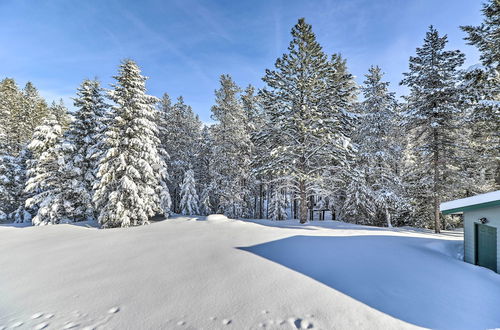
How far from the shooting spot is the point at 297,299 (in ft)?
14.5

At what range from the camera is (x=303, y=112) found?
15352mm

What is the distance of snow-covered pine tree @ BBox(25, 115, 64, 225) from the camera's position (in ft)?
56.1

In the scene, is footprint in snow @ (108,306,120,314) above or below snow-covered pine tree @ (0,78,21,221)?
below

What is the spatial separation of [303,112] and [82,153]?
56.4 ft

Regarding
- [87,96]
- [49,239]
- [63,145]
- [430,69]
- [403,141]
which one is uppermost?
[430,69]

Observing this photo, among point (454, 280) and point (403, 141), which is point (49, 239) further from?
point (403, 141)

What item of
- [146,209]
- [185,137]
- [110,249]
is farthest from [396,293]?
[185,137]

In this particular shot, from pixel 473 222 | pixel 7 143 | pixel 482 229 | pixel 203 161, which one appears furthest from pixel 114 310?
pixel 7 143

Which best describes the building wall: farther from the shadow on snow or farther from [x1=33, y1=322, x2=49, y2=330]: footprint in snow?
[x1=33, y1=322, x2=49, y2=330]: footprint in snow

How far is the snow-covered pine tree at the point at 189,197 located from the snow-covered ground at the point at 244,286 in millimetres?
16532

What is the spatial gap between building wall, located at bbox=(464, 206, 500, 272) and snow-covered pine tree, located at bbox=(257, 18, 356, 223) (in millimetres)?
7199

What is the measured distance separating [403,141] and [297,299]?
22602 millimetres

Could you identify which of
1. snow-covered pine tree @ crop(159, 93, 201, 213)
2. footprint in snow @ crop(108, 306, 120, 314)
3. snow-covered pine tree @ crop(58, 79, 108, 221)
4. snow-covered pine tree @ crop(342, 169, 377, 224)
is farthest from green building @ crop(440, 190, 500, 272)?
snow-covered pine tree @ crop(159, 93, 201, 213)

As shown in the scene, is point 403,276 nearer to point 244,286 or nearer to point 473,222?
point 244,286
